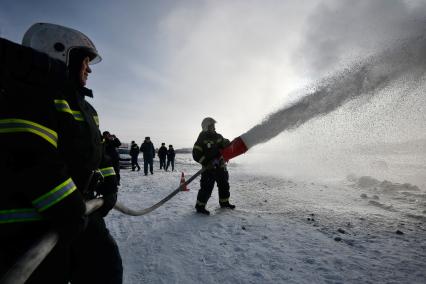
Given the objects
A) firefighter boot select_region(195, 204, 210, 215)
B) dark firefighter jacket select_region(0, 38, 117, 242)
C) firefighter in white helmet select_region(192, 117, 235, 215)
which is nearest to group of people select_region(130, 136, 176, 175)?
firefighter in white helmet select_region(192, 117, 235, 215)

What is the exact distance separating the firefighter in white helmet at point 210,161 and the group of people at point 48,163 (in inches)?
140

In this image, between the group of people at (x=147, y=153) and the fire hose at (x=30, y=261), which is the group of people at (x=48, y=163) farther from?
→ the group of people at (x=147, y=153)

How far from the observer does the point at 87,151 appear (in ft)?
5.15

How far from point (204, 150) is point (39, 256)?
443 centimetres

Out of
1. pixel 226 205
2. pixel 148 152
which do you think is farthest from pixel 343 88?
pixel 148 152

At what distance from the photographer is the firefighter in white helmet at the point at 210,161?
17.6ft

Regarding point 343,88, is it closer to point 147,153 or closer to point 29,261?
point 29,261

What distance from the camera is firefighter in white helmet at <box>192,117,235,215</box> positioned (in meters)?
5.37

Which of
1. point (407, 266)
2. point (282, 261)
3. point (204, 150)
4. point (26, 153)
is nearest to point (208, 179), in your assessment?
point (204, 150)

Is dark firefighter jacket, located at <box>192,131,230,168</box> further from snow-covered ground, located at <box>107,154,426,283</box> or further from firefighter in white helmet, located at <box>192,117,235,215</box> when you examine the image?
snow-covered ground, located at <box>107,154,426,283</box>

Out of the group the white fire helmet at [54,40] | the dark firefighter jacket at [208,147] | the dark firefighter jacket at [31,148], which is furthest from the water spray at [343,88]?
the dark firefighter jacket at [31,148]

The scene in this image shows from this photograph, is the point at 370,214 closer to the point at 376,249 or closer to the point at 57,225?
the point at 376,249

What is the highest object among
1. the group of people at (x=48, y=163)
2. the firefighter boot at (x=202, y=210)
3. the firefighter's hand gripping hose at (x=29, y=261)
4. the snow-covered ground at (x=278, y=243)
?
the group of people at (x=48, y=163)

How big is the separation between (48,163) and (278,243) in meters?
3.25
